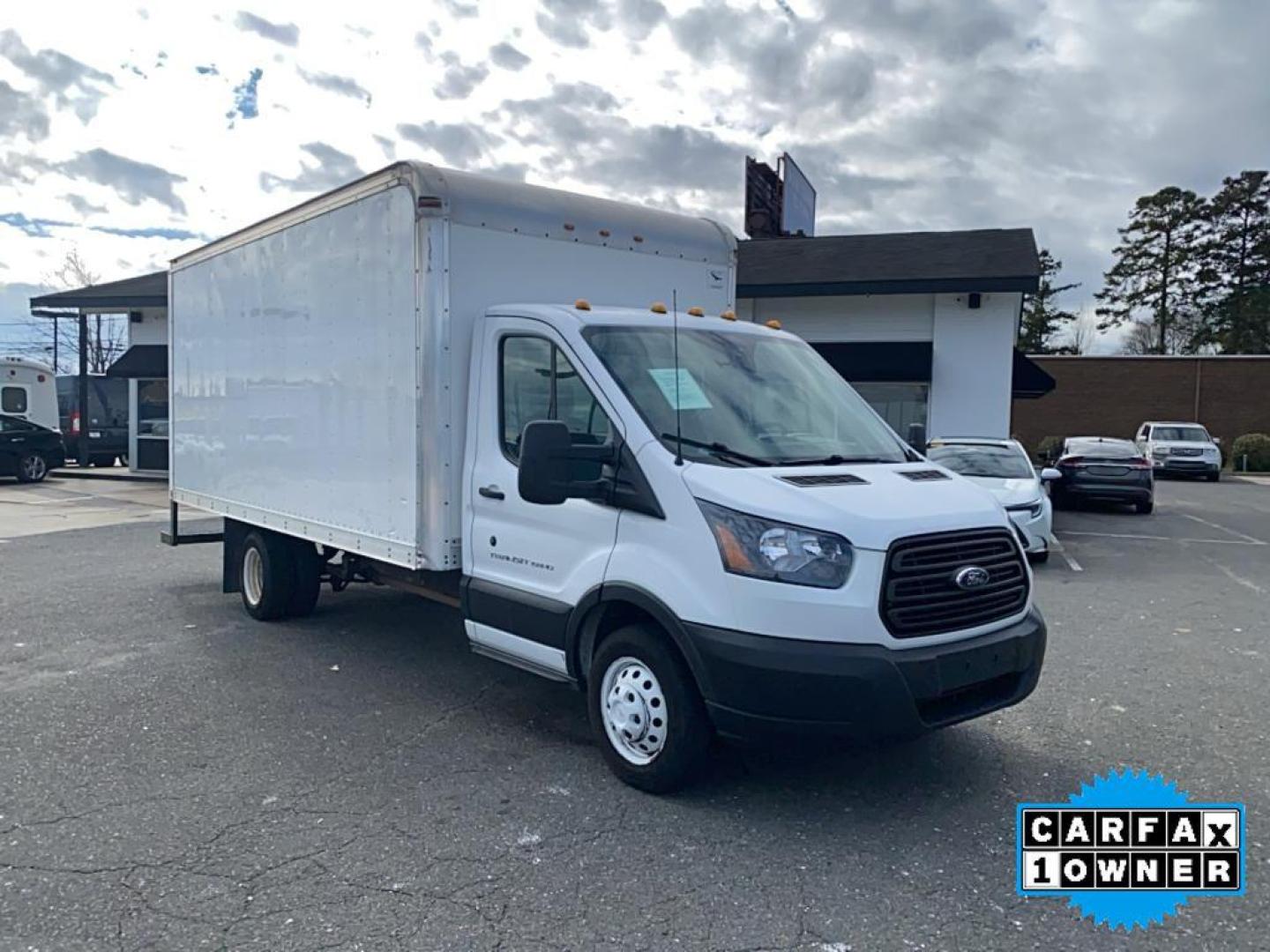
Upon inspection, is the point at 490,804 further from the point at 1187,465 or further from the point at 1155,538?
the point at 1187,465

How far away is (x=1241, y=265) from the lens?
156 feet

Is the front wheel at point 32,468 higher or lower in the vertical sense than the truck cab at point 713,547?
lower

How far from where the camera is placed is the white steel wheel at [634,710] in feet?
14.4

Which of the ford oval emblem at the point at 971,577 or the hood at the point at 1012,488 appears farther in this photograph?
the hood at the point at 1012,488

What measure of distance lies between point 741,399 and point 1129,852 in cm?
255

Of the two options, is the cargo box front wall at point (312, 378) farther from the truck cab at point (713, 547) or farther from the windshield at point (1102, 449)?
the windshield at point (1102, 449)

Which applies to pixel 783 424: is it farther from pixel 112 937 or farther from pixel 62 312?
pixel 62 312

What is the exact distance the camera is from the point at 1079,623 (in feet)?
27.1

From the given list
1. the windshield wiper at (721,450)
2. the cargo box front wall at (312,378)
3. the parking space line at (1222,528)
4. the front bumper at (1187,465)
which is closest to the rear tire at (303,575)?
the cargo box front wall at (312,378)

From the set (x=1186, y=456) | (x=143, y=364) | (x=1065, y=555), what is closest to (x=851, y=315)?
(x=1065, y=555)

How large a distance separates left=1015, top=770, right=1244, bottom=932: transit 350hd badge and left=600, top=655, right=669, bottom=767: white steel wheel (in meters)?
1.57

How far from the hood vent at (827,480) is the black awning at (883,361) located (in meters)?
14.3

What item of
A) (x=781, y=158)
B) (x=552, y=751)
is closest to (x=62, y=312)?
(x=781, y=158)

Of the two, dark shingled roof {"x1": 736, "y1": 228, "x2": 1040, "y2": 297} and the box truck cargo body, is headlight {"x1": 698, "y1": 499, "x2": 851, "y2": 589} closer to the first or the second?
the box truck cargo body
